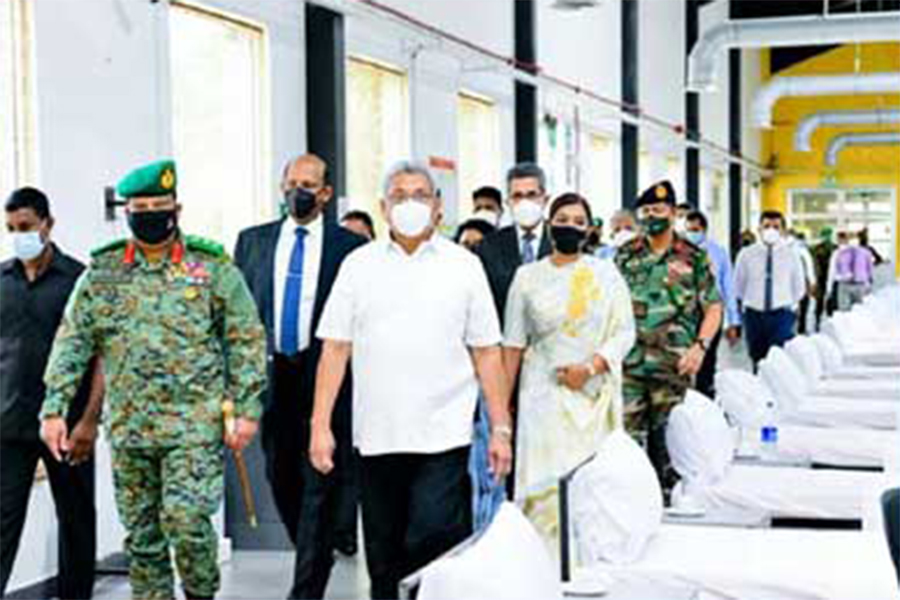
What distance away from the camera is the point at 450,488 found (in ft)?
12.4

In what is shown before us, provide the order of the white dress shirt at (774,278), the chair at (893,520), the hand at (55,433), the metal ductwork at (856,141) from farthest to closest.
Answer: the metal ductwork at (856,141) → the white dress shirt at (774,278) → the hand at (55,433) → the chair at (893,520)

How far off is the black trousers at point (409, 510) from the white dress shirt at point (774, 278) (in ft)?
22.3

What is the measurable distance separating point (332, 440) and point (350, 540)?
1735mm

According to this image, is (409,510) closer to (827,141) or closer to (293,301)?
(293,301)

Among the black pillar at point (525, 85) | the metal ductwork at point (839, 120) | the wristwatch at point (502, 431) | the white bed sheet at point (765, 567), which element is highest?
the metal ductwork at point (839, 120)

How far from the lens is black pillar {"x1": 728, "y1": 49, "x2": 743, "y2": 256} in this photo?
2241cm

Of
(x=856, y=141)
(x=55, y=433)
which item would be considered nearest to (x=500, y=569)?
(x=55, y=433)

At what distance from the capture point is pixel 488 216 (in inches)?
264

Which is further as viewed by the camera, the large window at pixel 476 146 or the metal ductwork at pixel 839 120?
the metal ductwork at pixel 839 120

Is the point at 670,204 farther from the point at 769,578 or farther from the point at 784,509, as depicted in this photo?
the point at 769,578

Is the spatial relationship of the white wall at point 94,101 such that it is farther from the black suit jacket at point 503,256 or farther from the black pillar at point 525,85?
the black pillar at point 525,85

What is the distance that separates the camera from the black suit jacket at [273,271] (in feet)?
14.6

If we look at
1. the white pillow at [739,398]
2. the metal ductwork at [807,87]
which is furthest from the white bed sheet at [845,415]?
the metal ductwork at [807,87]

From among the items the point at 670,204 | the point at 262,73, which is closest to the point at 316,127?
the point at 262,73
